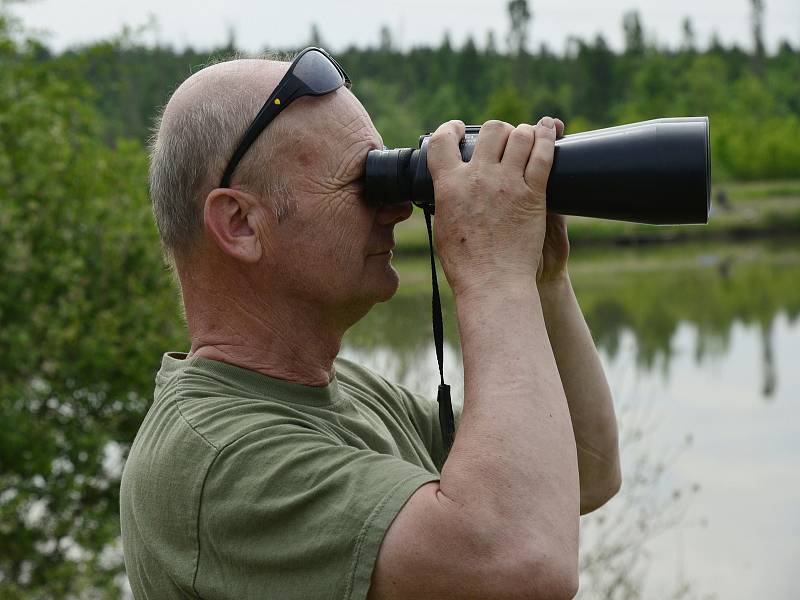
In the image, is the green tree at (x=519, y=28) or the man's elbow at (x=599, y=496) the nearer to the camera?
the man's elbow at (x=599, y=496)

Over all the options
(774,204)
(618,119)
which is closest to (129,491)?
(774,204)

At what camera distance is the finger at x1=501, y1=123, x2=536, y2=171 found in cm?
133

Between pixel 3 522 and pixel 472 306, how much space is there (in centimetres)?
383

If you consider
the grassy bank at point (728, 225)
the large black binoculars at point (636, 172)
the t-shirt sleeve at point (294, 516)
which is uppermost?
the large black binoculars at point (636, 172)

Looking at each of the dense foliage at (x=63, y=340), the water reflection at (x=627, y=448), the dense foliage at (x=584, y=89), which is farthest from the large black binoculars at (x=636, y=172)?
the dense foliage at (x=584, y=89)

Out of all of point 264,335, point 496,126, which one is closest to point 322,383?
point 264,335

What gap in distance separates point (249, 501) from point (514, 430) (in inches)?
12.1

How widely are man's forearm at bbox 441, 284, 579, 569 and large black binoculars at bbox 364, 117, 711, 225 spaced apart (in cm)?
15

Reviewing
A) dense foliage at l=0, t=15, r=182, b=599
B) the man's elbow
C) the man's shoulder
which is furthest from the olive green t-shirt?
dense foliage at l=0, t=15, r=182, b=599

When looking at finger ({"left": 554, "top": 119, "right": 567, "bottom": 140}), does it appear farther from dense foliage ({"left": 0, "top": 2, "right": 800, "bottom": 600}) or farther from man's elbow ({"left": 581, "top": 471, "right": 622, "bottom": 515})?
dense foliage ({"left": 0, "top": 2, "right": 800, "bottom": 600})

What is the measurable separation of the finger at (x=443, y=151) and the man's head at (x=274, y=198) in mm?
116

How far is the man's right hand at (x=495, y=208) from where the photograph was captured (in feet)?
4.29

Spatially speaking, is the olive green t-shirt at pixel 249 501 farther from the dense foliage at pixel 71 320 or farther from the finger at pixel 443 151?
the dense foliage at pixel 71 320

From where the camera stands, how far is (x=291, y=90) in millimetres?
1421
